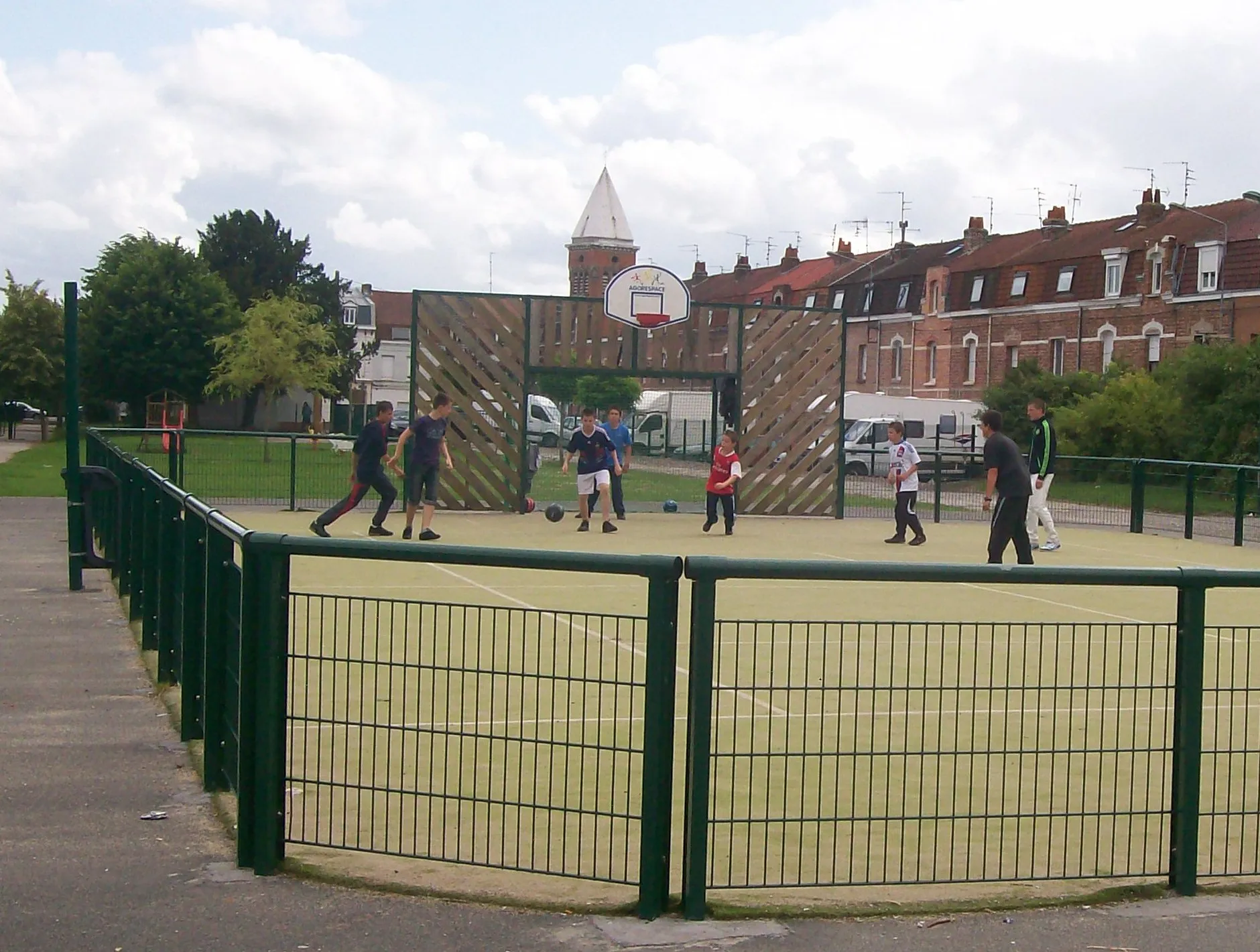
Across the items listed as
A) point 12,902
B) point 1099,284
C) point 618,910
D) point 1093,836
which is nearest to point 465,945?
point 618,910

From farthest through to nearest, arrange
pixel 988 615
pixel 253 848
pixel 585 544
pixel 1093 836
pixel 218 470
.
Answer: pixel 218 470
pixel 585 544
pixel 988 615
pixel 1093 836
pixel 253 848

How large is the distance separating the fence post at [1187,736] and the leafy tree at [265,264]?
75248mm

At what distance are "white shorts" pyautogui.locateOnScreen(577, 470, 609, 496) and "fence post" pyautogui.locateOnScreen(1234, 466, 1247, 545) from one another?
9472 mm

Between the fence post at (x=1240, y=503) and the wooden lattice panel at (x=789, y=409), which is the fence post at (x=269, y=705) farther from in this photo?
the wooden lattice panel at (x=789, y=409)

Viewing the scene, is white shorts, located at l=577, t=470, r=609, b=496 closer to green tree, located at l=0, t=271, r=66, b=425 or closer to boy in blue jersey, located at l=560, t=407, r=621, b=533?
boy in blue jersey, located at l=560, t=407, r=621, b=533

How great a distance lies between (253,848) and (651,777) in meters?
1.39

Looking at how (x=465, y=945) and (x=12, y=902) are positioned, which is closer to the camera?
(x=465, y=945)

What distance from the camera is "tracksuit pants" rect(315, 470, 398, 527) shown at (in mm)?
18969

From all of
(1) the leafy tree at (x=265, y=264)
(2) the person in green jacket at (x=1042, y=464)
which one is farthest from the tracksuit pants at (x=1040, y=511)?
(1) the leafy tree at (x=265, y=264)

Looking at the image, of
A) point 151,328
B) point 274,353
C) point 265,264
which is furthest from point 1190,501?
point 265,264

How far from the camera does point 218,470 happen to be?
1028 inches

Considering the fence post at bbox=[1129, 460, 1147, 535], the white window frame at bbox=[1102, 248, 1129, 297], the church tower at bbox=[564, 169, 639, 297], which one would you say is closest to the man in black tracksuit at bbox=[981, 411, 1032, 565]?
the fence post at bbox=[1129, 460, 1147, 535]

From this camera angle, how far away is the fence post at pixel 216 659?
20.5ft

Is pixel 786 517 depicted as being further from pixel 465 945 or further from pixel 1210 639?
pixel 465 945
